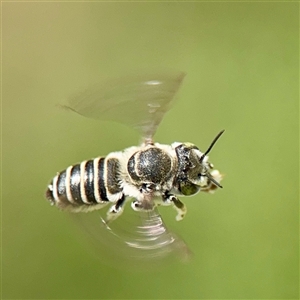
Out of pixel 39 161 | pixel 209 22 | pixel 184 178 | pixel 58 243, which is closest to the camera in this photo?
pixel 184 178

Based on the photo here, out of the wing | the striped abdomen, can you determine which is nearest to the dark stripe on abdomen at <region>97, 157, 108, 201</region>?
the striped abdomen

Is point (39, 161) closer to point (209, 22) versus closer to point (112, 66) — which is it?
point (112, 66)

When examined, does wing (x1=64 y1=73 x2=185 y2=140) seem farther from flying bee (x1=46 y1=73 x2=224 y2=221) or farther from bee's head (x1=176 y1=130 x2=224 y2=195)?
bee's head (x1=176 y1=130 x2=224 y2=195)

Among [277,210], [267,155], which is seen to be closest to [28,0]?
[267,155]

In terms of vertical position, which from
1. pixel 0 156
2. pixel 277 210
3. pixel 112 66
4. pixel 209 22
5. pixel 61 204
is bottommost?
pixel 61 204

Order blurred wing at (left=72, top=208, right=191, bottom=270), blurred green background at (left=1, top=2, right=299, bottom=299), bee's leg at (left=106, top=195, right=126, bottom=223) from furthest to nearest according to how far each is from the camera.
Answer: blurred green background at (left=1, top=2, right=299, bottom=299), bee's leg at (left=106, top=195, right=126, bottom=223), blurred wing at (left=72, top=208, right=191, bottom=270)

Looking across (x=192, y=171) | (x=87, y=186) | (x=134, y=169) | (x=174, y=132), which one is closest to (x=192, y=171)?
(x=192, y=171)
